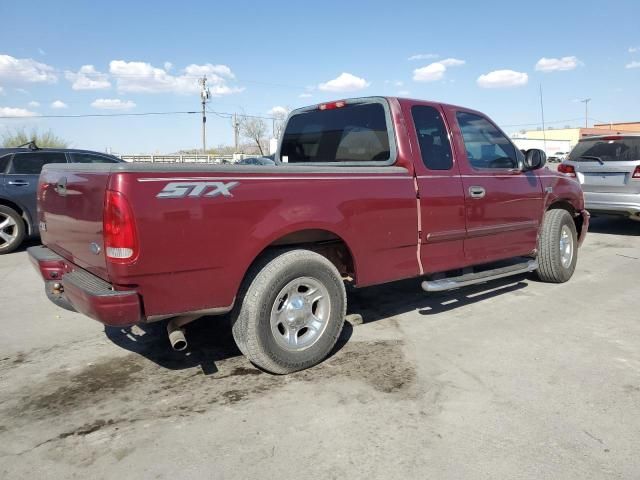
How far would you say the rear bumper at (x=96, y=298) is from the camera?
110 inches

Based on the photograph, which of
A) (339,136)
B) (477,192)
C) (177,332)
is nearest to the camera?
(177,332)

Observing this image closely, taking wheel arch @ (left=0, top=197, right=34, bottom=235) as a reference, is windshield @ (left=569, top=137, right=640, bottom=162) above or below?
above

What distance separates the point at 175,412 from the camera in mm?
2979

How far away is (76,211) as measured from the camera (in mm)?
3176

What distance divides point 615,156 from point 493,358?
21.6 feet

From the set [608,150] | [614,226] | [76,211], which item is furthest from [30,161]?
[614,226]

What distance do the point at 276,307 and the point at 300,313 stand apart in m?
0.22

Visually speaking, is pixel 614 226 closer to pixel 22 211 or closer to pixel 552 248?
pixel 552 248

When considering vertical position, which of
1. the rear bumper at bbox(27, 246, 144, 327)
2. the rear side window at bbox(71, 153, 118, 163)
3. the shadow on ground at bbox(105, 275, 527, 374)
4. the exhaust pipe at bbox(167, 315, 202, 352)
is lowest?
the shadow on ground at bbox(105, 275, 527, 374)

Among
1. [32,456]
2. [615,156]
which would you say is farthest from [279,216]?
[615,156]

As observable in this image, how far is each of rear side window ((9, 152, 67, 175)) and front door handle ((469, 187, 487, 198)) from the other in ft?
22.1

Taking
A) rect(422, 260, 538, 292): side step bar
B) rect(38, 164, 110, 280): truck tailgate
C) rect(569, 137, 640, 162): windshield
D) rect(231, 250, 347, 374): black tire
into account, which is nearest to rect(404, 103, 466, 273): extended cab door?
rect(422, 260, 538, 292): side step bar

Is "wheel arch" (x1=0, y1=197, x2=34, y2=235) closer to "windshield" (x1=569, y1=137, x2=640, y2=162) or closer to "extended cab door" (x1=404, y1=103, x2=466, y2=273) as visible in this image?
"extended cab door" (x1=404, y1=103, x2=466, y2=273)

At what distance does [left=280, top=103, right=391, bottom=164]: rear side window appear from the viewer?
14.2ft
